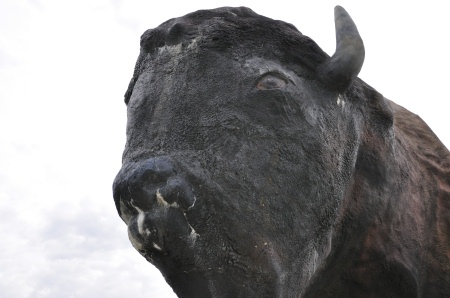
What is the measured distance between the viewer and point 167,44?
2.43 metres

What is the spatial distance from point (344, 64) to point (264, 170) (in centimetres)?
51

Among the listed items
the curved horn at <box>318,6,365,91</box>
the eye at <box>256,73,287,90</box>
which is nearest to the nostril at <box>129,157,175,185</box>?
the eye at <box>256,73,287,90</box>

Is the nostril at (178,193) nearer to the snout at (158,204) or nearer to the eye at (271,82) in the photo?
the snout at (158,204)

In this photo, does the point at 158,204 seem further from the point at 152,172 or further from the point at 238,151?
the point at 238,151

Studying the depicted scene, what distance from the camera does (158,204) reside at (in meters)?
2.02

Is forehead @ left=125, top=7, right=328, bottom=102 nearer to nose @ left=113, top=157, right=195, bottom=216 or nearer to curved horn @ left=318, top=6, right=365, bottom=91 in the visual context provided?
curved horn @ left=318, top=6, right=365, bottom=91

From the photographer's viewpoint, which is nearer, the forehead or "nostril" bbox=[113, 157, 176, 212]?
"nostril" bbox=[113, 157, 176, 212]

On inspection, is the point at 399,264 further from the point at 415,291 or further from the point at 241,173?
the point at 241,173

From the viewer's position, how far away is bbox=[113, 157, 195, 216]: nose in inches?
79.1

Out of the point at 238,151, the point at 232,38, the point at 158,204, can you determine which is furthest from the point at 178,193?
the point at 232,38

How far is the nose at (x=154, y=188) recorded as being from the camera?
201cm

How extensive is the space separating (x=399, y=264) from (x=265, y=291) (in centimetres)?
85

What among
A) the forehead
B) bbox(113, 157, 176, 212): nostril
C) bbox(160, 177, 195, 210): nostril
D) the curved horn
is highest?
the forehead

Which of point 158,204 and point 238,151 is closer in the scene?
point 158,204
